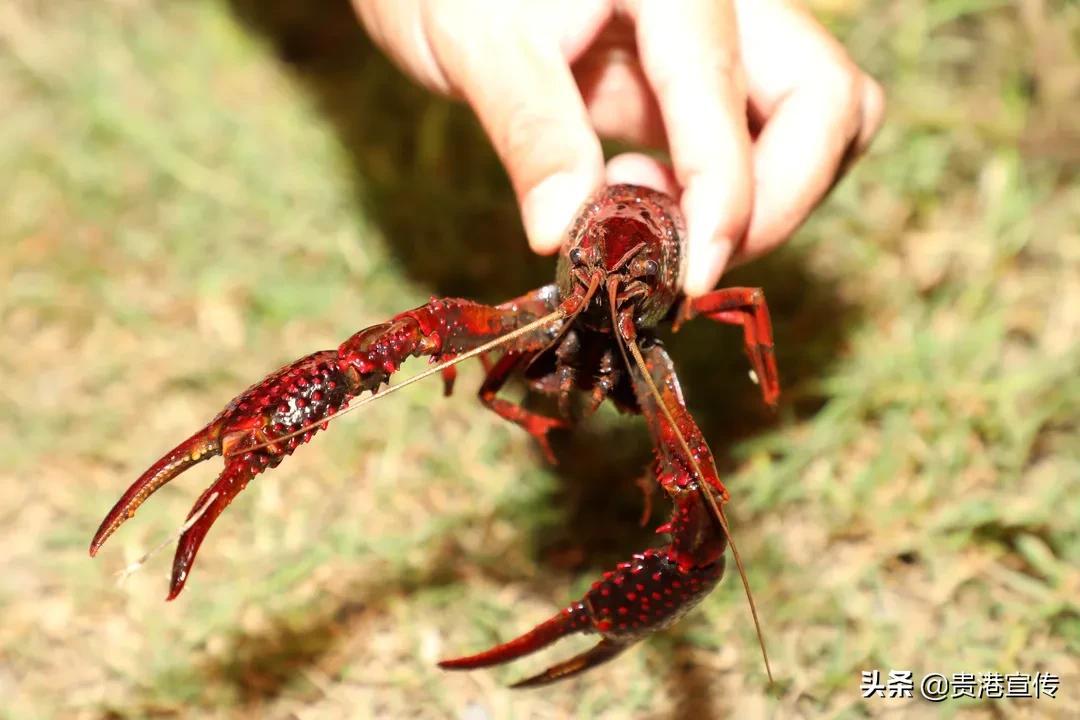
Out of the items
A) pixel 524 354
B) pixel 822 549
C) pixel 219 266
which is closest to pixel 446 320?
pixel 524 354

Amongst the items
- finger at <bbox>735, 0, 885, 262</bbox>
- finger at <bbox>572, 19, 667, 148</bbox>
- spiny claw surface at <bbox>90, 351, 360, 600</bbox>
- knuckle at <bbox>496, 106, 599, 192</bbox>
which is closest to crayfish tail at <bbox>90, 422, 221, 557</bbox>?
spiny claw surface at <bbox>90, 351, 360, 600</bbox>

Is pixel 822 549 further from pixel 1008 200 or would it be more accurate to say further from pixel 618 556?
pixel 1008 200

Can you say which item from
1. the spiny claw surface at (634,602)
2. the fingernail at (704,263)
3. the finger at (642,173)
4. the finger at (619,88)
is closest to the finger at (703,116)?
the fingernail at (704,263)

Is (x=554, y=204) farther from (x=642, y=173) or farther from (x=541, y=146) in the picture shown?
(x=642, y=173)

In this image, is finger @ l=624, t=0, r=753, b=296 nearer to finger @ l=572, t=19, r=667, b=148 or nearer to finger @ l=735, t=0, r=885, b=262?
finger @ l=735, t=0, r=885, b=262

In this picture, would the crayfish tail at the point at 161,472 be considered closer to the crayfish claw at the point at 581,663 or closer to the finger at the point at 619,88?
the crayfish claw at the point at 581,663

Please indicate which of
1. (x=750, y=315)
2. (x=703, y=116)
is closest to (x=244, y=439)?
(x=750, y=315)
